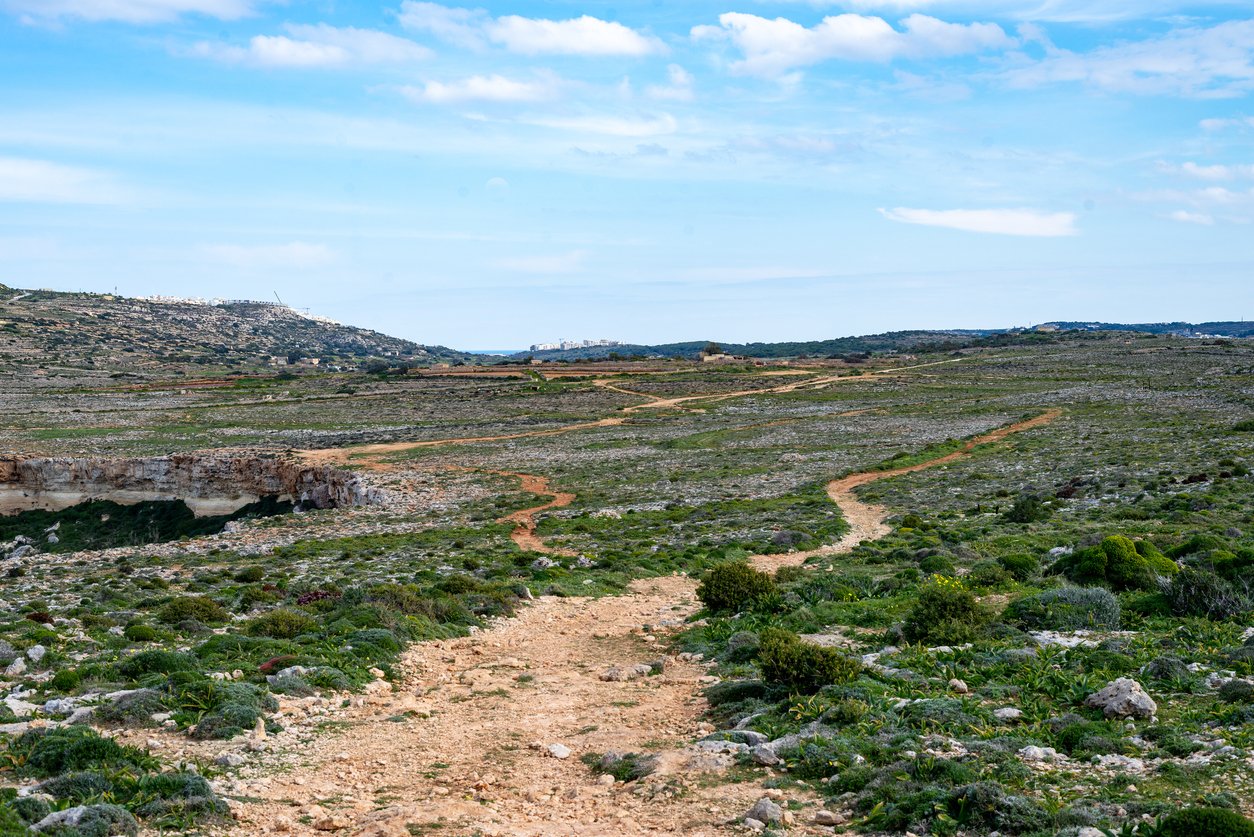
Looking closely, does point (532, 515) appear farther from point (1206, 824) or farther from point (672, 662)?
point (1206, 824)

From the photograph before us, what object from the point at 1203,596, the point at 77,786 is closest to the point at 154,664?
the point at 77,786

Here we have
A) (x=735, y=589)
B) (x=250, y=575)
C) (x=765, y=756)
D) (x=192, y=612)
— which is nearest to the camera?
(x=765, y=756)

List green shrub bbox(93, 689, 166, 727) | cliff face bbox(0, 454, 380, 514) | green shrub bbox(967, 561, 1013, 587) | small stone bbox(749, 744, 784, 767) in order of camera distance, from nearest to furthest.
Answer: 1. small stone bbox(749, 744, 784, 767)
2. green shrub bbox(93, 689, 166, 727)
3. green shrub bbox(967, 561, 1013, 587)
4. cliff face bbox(0, 454, 380, 514)

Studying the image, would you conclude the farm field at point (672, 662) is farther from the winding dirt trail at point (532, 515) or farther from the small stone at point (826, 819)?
the winding dirt trail at point (532, 515)

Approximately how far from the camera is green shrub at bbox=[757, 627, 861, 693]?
13102 mm

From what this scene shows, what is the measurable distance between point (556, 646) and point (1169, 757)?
1103cm

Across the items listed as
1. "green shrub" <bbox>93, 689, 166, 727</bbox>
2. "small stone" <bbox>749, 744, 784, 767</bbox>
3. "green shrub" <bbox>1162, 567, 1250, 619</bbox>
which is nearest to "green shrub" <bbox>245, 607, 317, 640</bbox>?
"green shrub" <bbox>93, 689, 166, 727</bbox>

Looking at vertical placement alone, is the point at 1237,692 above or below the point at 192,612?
above

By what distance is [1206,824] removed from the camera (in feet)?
24.7

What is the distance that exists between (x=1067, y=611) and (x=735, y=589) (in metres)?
6.56

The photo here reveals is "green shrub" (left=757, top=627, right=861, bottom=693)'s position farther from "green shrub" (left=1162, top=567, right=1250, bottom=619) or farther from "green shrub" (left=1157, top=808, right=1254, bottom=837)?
"green shrub" (left=1162, top=567, right=1250, bottom=619)

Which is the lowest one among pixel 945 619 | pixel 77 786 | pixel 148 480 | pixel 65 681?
pixel 148 480

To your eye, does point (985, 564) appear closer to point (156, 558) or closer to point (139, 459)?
point (156, 558)

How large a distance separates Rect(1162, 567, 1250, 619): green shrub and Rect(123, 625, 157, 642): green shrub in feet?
56.8
